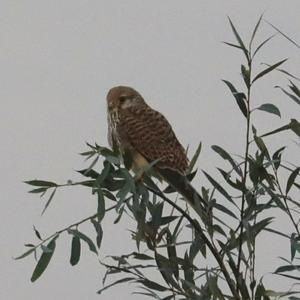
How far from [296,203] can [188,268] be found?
31 cm

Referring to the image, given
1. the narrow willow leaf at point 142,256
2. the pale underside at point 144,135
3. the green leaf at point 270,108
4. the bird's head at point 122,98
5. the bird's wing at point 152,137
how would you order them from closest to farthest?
the green leaf at point 270,108
the narrow willow leaf at point 142,256
the bird's wing at point 152,137
the pale underside at point 144,135
the bird's head at point 122,98

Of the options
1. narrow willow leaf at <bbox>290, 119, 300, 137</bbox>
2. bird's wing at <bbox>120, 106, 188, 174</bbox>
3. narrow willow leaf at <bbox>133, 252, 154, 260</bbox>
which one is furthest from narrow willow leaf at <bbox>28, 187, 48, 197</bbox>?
bird's wing at <bbox>120, 106, 188, 174</bbox>

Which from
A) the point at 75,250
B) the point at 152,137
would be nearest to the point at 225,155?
the point at 75,250

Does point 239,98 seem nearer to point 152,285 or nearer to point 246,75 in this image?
point 246,75

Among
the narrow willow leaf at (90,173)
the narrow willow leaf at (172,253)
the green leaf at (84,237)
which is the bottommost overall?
the narrow willow leaf at (172,253)

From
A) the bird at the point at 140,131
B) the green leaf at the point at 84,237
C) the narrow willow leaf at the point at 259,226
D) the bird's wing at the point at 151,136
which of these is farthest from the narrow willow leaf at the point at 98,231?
the bird's wing at the point at 151,136

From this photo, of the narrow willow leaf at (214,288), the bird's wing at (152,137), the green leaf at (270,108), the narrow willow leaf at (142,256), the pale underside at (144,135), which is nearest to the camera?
the narrow willow leaf at (214,288)

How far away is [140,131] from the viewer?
5023 millimetres

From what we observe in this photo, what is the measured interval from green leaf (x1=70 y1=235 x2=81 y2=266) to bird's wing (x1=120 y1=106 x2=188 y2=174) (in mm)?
1799

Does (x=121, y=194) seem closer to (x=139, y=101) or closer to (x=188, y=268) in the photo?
(x=188, y=268)

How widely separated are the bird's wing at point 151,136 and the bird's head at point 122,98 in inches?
3.6

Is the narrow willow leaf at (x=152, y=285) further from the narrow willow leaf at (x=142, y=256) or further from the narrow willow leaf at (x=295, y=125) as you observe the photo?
the narrow willow leaf at (x=295, y=125)

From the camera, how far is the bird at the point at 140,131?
4551 millimetres

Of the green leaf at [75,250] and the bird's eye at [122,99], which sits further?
the bird's eye at [122,99]
